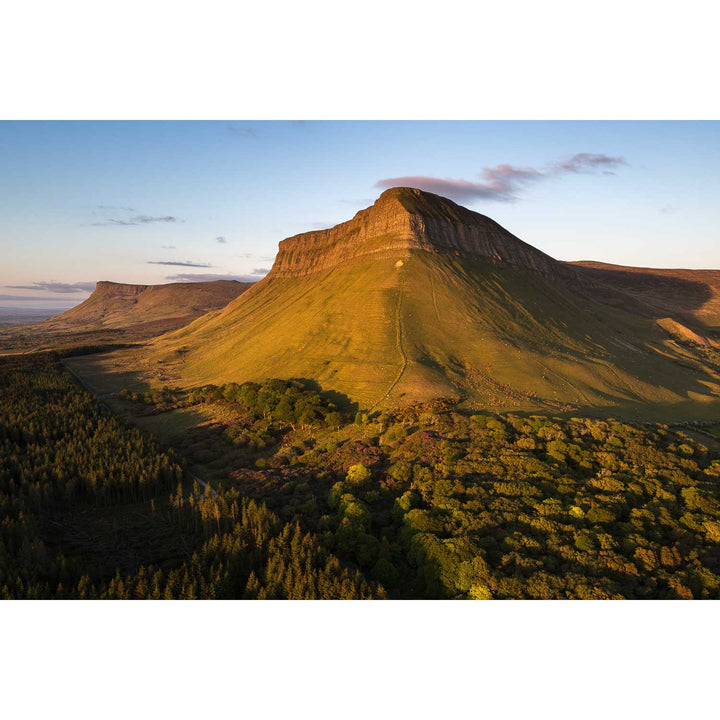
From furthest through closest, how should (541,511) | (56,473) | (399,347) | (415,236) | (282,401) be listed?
(415,236)
(399,347)
(282,401)
(56,473)
(541,511)

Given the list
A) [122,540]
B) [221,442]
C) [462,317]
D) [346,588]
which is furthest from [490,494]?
[462,317]

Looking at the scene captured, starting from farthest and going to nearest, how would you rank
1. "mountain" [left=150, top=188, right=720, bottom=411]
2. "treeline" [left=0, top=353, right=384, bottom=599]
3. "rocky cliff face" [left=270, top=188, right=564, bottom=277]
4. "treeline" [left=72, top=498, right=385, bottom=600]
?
1. "rocky cliff face" [left=270, top=188, right=564, bottom=277]
2. "mountain" [left=150, top=188, right=720, bottom=411]
3. "treeline" [left=0, top=353, right=384, bottom=599]
4. "treeline" [left=72, top=498, right=385, bottom=600]

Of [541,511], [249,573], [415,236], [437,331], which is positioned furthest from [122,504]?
[415,236]

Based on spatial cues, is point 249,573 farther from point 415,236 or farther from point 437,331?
point 415,236

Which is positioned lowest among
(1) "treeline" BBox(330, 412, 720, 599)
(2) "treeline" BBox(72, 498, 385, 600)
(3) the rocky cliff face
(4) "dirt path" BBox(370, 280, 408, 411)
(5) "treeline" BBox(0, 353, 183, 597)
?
(5) "treeline" BBox(0, 353, 183, 597)

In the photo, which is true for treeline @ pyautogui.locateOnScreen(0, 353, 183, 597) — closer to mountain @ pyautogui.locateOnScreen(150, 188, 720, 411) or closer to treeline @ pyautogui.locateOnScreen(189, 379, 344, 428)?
treeline @ pyautogui.locateOnScreen(189, 379, 344, 428)

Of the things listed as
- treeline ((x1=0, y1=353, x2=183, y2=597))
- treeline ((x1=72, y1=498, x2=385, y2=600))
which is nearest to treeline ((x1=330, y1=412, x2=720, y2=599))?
treeline ((x1=72, y1=498, x2=385, y2=600))
